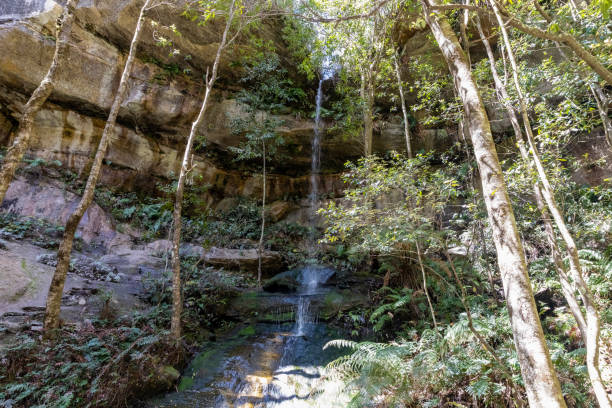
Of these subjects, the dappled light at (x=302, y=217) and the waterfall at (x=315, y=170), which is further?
the waterfall at (x=315, y=170)

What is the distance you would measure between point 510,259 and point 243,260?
898 centimetres

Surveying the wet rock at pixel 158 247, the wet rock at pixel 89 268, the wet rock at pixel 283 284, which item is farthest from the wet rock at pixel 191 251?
the wet rock at pixel 283 284

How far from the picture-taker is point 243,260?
10.5 meters

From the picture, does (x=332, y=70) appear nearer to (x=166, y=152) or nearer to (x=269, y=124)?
(x=269, y=124)

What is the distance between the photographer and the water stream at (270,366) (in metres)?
4.66

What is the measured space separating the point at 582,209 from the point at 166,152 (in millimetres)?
15011

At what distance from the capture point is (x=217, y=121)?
1349cm

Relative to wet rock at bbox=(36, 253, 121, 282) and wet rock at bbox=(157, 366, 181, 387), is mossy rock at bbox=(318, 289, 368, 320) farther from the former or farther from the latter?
wet rock at bbox=(36, 253, 121, 282)

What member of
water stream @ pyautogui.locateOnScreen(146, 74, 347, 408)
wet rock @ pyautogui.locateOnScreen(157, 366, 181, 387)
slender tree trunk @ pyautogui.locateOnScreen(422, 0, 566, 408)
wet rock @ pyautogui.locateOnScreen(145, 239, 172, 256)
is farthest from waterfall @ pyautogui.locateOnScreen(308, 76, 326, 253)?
slender tree trunk @ pyautogui.locateOnScreen(422, 0, 566, 408)

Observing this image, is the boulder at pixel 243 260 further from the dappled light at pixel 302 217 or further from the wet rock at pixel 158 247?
the wet rock at pixel 158 247

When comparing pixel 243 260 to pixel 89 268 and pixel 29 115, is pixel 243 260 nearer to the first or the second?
pixel 89 268

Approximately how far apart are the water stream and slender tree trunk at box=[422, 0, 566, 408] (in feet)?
9.21

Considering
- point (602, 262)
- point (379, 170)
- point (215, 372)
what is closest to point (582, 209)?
point (602, 262)

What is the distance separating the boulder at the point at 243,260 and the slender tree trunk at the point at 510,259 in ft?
28.5
